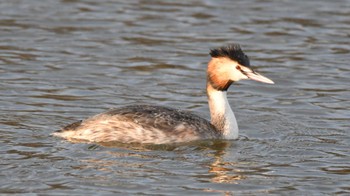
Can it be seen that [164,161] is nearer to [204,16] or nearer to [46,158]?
[46,158]

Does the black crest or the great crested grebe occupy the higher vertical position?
the black crest

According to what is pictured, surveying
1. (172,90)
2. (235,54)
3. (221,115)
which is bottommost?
(172,90)

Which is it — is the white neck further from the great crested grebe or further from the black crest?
the black crest

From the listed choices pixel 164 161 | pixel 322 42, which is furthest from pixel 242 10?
pixel 164 161

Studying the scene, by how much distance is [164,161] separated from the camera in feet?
36.6

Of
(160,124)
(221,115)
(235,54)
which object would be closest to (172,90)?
(221,115)

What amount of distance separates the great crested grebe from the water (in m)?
0.17

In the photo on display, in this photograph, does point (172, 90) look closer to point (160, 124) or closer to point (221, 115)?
point (221, 115)

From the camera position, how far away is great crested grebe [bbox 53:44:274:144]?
11.9 m

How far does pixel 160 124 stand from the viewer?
11.9 meters

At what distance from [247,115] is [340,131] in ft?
4.44

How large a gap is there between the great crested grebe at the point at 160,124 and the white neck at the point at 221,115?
0.04ft

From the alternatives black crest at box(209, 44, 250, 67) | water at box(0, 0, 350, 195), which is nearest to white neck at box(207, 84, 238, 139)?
water at box(0, 0, 350, 195)

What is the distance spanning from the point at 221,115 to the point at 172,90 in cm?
241
